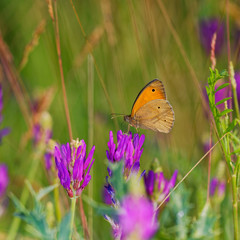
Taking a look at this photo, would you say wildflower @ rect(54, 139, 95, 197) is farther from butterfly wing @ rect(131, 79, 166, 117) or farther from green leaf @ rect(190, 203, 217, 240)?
butterfly wing @ rect(131, 79, 166, 117)

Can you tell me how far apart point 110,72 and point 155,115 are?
90cm

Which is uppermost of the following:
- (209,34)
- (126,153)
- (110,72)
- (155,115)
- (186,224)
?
(209,34)

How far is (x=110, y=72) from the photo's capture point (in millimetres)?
1979

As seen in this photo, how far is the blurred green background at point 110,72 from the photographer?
5.07 ft

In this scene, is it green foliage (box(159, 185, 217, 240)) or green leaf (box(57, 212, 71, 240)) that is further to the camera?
green foliage (box(159, 185, 217, 240))

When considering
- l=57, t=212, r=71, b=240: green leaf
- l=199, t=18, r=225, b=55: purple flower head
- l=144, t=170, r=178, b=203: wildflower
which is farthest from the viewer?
l=199, t=18, r=225, b=55: purple flower head

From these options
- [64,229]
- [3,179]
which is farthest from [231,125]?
[3,179]

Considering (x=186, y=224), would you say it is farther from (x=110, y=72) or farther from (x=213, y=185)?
(x=110, y=72)

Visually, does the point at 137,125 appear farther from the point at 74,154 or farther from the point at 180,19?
the point at 180,19

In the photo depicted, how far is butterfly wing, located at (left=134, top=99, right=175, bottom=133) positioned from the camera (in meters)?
1.11

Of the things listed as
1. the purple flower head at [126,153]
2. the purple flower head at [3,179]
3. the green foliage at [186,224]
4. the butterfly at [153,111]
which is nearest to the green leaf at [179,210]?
the green foliage at [186,224]

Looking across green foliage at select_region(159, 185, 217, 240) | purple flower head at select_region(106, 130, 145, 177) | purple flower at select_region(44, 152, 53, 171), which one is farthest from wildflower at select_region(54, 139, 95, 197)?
purple flower at select_region(44, 152, 53, 171)

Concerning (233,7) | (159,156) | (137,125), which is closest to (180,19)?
(233,7)

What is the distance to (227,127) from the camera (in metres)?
0.77
